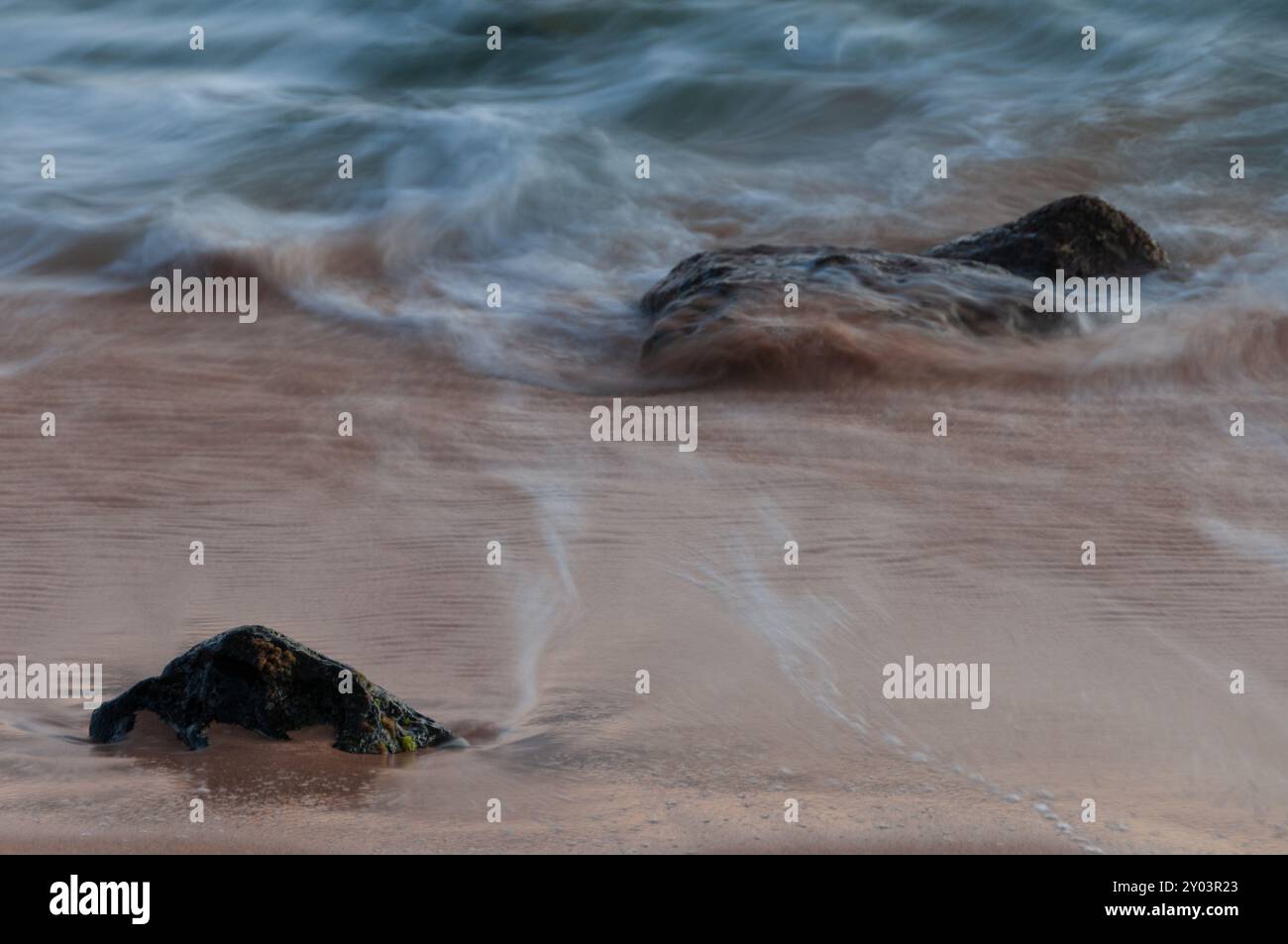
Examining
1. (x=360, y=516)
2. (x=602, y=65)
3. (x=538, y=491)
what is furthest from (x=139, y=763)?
(x=602, y=65)

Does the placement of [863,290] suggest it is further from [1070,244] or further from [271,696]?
[271,696]

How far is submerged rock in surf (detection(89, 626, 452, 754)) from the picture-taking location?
156 inches

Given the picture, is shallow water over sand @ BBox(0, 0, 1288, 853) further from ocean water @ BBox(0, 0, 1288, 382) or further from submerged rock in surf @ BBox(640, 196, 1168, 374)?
submerged rock in surf @ BBox(640, 196, 1168, 374)

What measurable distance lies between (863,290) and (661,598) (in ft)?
12.7

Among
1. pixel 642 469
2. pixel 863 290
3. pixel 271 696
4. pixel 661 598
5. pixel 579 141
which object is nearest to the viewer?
pixel 271 696

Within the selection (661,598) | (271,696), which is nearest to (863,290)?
(661,598)

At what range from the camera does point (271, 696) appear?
3.97 meters

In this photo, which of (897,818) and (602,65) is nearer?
(897,818)

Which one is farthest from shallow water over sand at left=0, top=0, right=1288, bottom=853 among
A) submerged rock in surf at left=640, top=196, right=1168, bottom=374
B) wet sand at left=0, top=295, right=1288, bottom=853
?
submerged rock in surf at left=640, top=196, right=1168, bottom=374

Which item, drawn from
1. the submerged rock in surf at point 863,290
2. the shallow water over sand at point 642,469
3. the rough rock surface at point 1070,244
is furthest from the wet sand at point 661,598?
the rough rock surface at point 1070,244

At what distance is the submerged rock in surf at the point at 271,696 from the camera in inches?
156

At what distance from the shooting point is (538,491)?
6.17m

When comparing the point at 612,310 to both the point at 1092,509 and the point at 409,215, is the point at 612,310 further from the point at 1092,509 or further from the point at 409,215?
the point at 1092,509

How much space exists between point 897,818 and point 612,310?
580 cm
